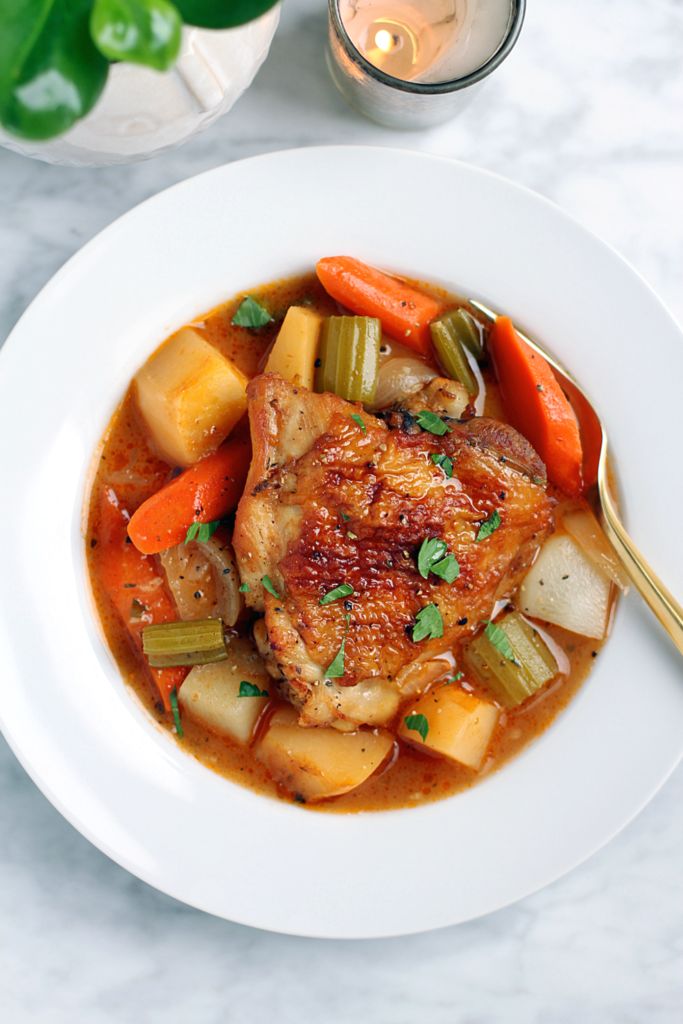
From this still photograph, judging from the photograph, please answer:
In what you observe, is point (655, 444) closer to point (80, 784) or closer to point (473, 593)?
point (473, 593)

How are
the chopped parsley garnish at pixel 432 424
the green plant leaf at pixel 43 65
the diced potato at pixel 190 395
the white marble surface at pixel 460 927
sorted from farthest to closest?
the white marble surface at pixel 460 927
the diced potato at pixel 190 395
the chopped parsley garnish at pixel 432 424
the green plant leaf at pixel 43 65

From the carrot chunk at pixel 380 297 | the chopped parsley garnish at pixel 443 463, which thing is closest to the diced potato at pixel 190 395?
the carrot chunk at pixel 380 297

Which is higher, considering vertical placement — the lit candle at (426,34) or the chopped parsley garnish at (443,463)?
the lit candle at (426,34)

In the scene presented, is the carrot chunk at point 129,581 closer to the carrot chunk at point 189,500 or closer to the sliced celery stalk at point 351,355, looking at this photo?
the carrot chunk at point 189,500

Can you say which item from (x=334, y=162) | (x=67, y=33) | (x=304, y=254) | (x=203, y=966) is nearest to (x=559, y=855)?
(x=203, y=966)

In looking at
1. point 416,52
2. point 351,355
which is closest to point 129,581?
point 351,355

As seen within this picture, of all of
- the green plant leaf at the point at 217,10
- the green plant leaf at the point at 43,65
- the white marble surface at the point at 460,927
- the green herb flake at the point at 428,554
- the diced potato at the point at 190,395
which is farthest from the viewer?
the white marble surface at the point at 460,927
